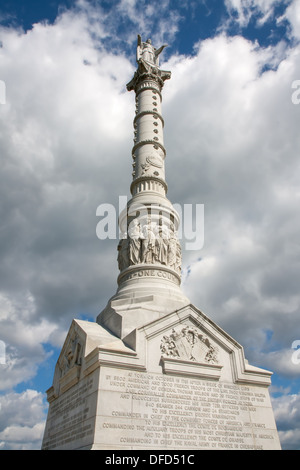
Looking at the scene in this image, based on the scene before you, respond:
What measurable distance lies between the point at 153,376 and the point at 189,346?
7.14ft

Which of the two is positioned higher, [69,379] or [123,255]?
[123,255]

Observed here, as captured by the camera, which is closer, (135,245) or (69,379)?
(69,379)

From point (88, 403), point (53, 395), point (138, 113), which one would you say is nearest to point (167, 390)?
point (88, 403)

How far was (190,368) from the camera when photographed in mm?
13602

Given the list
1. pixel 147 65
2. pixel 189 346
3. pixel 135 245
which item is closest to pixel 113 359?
pixel 189 346

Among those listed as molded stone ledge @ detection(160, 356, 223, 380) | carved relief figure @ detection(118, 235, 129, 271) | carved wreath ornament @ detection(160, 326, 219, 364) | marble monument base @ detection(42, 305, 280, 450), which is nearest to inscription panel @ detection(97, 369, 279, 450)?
marble monument base @ detection(42, 305, 280, 450)

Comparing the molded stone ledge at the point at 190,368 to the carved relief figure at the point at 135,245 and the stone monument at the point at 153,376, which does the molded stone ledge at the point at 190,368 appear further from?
the carved relief figure at the point at 135,245

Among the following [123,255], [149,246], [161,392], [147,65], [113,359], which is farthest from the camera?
[147,65]

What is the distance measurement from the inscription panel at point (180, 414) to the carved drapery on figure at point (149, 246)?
641 centimetres

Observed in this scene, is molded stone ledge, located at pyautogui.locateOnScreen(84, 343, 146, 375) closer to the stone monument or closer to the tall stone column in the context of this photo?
the stone monument

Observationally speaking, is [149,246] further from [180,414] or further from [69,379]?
[180,414]

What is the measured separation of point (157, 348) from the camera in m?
13.5

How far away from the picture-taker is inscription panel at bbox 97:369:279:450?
37.3ft

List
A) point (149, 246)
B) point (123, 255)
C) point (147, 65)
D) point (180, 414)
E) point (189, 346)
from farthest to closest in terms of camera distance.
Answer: point (147, 65), point (123, 255), point (149, 246), point (189, 346), point (180, 414)
